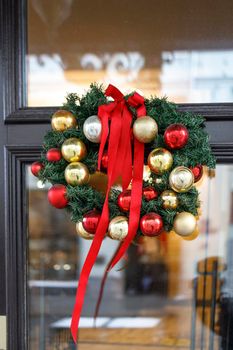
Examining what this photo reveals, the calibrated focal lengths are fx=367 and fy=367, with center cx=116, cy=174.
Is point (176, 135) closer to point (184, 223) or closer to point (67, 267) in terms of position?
point (184, 223)

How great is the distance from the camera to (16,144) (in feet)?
2.65

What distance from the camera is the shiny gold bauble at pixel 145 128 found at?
1.99 ft

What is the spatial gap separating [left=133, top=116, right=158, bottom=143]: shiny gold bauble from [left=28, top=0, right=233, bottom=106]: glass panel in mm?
259

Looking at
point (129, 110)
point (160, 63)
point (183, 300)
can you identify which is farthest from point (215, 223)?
point (129, 110)

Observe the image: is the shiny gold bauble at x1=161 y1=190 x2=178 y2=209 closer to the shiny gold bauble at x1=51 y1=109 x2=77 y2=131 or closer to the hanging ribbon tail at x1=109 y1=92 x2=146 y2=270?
the hanging ribbon tail at x1=109 y1=92 x2=146 y2=270

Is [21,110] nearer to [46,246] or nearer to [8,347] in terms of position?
[8,347]

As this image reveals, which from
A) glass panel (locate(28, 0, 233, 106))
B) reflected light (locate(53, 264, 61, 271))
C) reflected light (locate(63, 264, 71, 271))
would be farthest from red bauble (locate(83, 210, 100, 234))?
Result: reflected light (locate(63, 264, 71, 271))

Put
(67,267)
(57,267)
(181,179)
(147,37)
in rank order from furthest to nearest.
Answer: (67,267) → (57,267) → (147,37) → (181,179)

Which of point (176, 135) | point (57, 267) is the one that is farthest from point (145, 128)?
point (57, 267)

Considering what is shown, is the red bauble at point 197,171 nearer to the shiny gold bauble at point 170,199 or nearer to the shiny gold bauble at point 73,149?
the shiny gold bauble at point 170,199

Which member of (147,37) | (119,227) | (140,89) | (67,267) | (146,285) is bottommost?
(146,285)

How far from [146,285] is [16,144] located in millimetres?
2430

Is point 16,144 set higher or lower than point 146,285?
higher

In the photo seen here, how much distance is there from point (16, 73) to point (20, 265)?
427 mm
